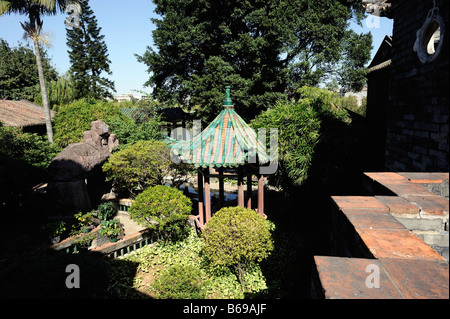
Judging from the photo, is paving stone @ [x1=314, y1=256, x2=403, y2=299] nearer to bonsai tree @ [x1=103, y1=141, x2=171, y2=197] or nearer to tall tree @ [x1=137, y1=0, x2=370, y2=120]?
bonsai tree @ [x1=103, y1=141, x2=171, y2=197]

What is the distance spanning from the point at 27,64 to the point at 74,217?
32641mm

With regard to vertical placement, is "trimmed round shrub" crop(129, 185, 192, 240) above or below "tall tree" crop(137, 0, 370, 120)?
below

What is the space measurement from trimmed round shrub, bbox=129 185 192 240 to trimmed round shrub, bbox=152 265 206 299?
179 centimetres

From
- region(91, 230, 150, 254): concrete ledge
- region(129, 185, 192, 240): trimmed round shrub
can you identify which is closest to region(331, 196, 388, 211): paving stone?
region(129, 185, 192, 240): trimmed round shrub

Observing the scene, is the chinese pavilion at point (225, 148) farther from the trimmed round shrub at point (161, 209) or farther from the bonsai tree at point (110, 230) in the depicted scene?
the bonsai tree at point (110, 230)

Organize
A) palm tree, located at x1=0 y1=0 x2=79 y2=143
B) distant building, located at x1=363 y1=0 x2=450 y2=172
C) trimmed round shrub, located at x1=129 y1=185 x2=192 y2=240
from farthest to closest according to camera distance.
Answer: palm tree, located at x1=0 y1=0 x2=79 y2=143 < trimmed round shrub, located at x1=129 y1=185 x2=192 y2=240 < distant building, located at x1=363 y1=0 x2=450 y2=172

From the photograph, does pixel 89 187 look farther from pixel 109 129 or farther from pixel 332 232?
pixel 332 232

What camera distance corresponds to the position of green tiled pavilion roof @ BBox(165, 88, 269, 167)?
693 cm

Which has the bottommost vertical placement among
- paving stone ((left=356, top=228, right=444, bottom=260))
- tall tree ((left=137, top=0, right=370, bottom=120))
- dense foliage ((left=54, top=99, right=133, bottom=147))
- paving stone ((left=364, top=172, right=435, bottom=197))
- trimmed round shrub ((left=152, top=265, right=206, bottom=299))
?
trimmed round shrub ((left=152, top=265, right=206, bottom=299))

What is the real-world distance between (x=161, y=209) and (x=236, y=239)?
295 cm

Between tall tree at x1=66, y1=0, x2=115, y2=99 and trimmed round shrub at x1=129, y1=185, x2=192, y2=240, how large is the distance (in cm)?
2743

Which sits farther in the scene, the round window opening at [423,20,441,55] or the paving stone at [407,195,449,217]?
the round window opening at [423,20,441,55]

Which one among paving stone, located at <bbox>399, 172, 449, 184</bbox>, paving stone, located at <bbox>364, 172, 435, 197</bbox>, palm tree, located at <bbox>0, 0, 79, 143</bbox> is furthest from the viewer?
palm tree, located at <bbox>0, 0, 79, 143</bbox>

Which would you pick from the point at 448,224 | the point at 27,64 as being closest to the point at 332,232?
the point at 448,224
